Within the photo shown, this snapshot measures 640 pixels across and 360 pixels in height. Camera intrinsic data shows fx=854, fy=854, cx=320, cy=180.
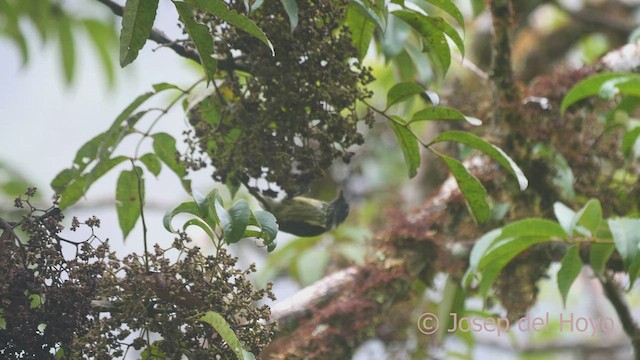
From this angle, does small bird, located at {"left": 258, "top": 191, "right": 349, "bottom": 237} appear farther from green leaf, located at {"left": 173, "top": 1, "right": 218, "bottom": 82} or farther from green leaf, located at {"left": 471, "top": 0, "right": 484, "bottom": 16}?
green leaf, located at {"left": 471, "top": 0, "right": 484, "bottom": 16}

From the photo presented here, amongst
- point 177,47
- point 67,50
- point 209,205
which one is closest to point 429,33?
point 177,47

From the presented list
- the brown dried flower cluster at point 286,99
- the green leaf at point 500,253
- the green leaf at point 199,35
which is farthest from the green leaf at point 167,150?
the green leaf at point 500,253

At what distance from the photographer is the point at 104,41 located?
7.13ft

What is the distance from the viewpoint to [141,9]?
36.8 inches

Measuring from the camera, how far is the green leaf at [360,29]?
121 cm

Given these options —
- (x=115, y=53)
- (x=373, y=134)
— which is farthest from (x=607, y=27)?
(x=115, y=53)

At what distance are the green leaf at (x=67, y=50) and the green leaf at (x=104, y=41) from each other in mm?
56

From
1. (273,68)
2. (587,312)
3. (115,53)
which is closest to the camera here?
(273,68)

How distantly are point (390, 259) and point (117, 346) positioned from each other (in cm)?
90

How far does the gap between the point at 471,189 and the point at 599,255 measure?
33 cm

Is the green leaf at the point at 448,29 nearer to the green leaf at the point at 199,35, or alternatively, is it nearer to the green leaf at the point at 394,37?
the green leaf at the point at 394,37

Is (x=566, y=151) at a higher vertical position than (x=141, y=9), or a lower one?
higher

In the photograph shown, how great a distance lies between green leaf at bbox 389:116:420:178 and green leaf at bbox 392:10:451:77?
0.10 metres

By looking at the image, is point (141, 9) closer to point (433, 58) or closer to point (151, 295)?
point (151, 295)
